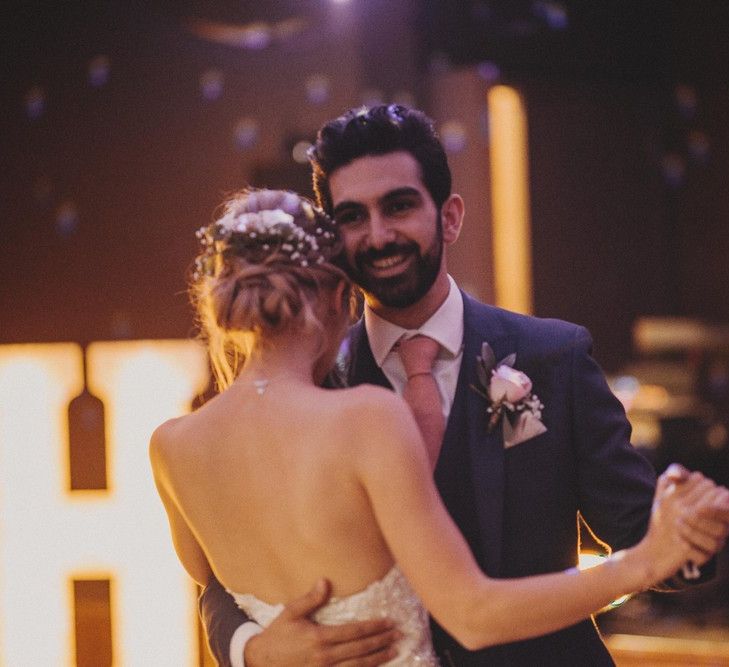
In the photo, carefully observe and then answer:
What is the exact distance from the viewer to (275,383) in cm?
174

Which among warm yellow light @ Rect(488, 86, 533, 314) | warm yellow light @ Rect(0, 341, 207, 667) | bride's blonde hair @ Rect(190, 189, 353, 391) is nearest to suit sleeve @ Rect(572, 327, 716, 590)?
bride's blonde hair @ Rect(190, 189, 353, 391)

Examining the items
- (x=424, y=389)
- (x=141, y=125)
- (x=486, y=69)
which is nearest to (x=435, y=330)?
(x=424, y=389)

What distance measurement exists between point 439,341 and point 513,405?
22cm

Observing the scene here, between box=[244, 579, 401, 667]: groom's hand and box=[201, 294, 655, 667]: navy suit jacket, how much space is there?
0.18 meters

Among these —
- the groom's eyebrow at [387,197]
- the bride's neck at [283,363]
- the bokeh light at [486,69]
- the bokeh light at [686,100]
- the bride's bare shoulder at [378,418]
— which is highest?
the bokeh light at [686,100]

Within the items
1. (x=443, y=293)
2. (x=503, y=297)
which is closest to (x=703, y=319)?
(x=503, y=297)

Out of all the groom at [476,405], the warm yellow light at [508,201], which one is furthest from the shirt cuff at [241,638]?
the warm yellow light at [508,201]

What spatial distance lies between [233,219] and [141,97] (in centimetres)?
257

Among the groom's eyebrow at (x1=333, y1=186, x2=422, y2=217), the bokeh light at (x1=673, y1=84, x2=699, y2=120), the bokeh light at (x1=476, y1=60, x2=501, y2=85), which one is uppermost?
the bokeh light at (x1=673, y1=84, x2=699, y2=120)

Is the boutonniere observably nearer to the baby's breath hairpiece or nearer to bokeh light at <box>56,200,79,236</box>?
the baby's breath hairpiece

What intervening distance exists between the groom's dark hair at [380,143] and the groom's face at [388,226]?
2 centimetres

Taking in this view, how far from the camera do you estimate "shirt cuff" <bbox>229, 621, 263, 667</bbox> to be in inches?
73.4

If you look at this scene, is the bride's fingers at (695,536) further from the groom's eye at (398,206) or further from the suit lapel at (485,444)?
the groom's eye at (398,206)

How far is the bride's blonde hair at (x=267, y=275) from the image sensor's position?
1730 millimetres
